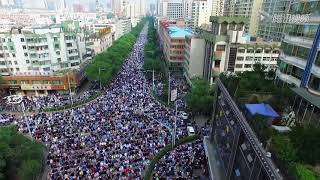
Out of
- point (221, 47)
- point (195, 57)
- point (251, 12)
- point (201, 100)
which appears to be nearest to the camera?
point (201, 100)

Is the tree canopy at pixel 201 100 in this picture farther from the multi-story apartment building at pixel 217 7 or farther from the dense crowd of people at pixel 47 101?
the multi-story apartment building at pixel 217 7

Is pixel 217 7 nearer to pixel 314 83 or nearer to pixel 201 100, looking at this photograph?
pixel 201 100

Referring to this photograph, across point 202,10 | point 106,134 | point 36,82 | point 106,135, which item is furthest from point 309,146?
point 202,10

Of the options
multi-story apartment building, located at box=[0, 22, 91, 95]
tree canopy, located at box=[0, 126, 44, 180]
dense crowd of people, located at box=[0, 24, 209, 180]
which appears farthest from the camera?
multi-story apartment building, located at box=[0, 22, 91, 95]

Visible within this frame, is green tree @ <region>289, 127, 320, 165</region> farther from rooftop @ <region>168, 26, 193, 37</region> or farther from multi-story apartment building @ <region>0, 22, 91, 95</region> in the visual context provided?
rooftop @ <region>168, 26, 193, 37</region>

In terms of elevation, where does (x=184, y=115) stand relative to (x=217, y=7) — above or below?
below

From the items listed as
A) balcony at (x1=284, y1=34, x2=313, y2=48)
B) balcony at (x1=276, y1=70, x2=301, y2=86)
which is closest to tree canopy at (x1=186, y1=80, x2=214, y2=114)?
balcony at (x1=276, y1=70, x2=301, y2=86)

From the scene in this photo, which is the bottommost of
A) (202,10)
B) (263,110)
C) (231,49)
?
(263,110)

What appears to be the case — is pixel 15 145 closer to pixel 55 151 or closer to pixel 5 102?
pixel 55 151
